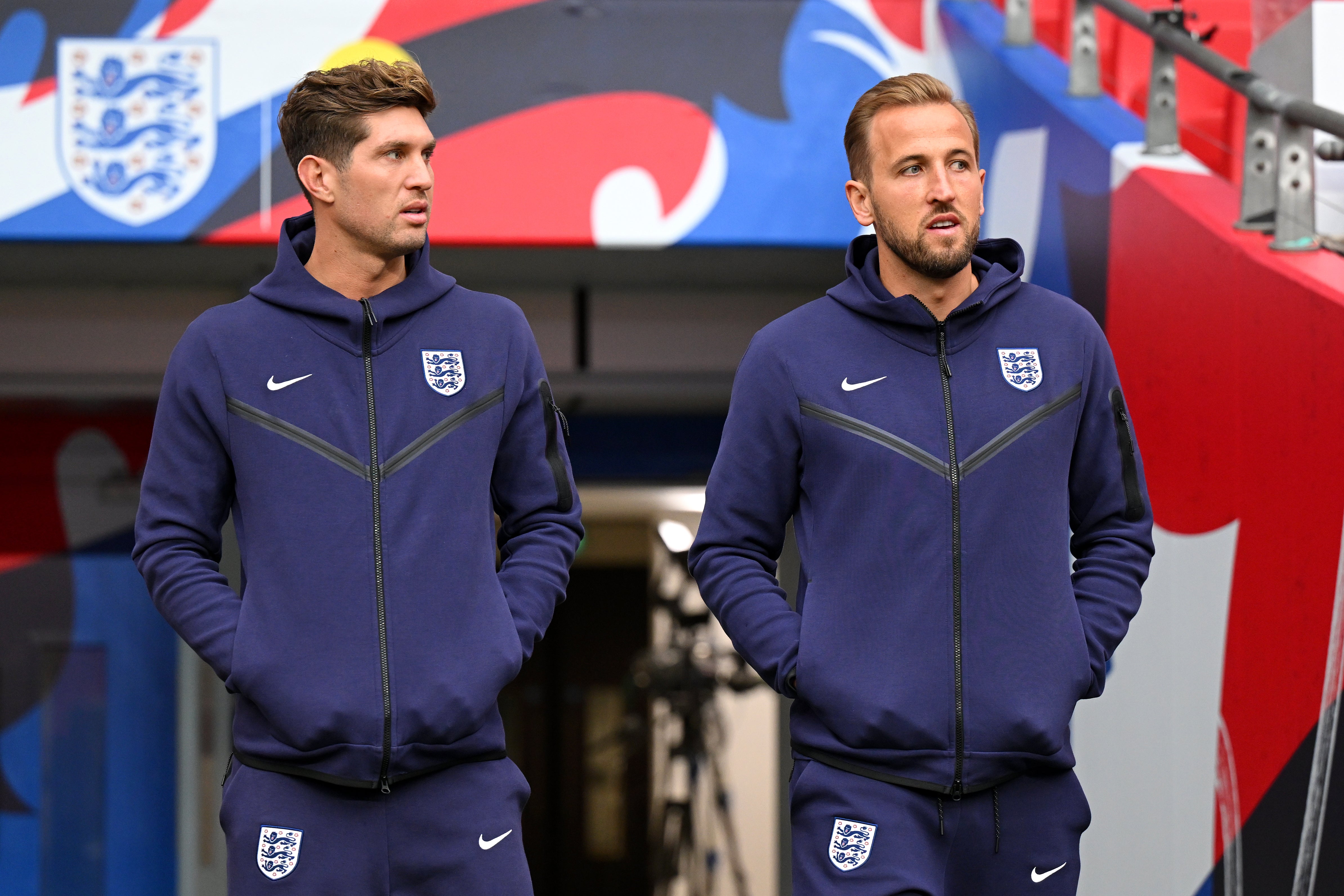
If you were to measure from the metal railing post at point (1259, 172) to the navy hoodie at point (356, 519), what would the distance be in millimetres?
1688

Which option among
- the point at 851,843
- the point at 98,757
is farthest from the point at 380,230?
the point at 98,757

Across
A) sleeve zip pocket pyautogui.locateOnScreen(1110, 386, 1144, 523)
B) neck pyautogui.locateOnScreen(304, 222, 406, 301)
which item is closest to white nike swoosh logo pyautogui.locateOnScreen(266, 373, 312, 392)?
neck pyautogui.locateOnScreen(304, 222, 406, 301)

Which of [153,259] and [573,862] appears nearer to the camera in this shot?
[153,259]

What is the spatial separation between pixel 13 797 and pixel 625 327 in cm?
296

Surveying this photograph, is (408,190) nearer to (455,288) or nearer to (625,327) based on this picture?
(455,288)

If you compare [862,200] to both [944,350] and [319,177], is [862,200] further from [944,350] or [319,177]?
[319,177]

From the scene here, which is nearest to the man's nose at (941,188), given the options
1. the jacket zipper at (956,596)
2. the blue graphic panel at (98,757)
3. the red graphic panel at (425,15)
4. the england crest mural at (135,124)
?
the jacket zipper at (956,596)

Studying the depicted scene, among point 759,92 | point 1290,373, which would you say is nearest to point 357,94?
point 1290,373

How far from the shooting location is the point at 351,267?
7.66 ft

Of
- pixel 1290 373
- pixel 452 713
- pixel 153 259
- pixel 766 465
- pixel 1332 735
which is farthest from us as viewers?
pixel 153 259

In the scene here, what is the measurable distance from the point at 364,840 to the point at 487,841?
16 centimetres

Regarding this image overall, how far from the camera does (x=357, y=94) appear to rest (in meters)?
2.29

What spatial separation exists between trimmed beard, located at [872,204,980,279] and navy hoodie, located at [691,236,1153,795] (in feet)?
0.16

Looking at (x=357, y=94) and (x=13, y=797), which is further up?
(x=357, y=94)
